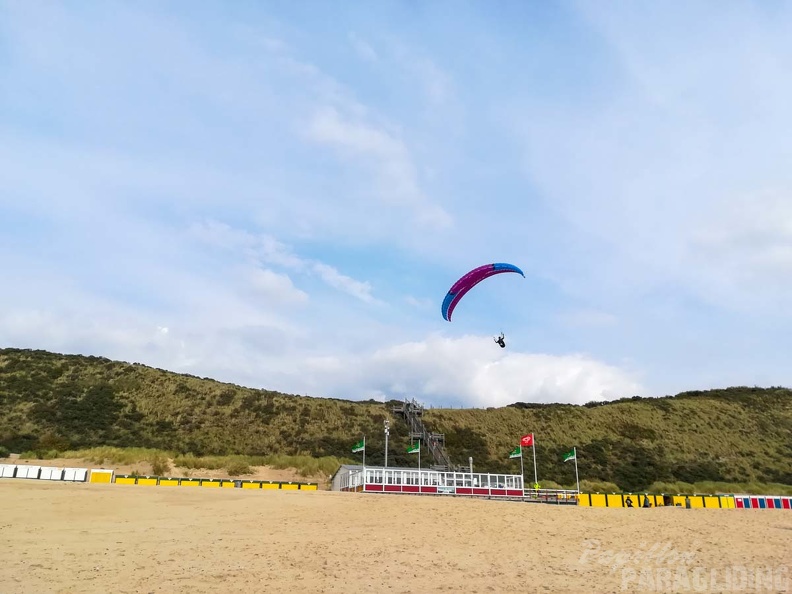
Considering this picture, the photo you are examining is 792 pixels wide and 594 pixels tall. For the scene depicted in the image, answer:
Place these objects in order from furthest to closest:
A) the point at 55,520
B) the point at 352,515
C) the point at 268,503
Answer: the point at 268,503 → the point at 352,515 → the point at 55,520

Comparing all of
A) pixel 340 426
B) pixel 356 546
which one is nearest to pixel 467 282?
pixel 356 546

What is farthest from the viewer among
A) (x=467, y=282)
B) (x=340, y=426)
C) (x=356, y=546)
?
(x=340, y=426)

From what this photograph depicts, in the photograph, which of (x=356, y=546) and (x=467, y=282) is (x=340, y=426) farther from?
(x=356, y=546)

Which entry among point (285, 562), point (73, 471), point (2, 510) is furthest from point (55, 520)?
point (73, 471)

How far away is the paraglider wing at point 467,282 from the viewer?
129 ft

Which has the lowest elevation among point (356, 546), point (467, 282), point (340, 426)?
point (356, 546)

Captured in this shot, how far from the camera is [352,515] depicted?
2589 centimetres

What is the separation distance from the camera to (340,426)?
234 ft

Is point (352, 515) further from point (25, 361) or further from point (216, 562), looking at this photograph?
point (25, 361)

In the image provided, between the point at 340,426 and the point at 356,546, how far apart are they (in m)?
53.0

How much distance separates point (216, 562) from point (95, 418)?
174 feet

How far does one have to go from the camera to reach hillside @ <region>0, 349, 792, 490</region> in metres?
60.8

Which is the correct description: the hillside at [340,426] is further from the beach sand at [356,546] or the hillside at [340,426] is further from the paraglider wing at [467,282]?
the beach sand at [356,546]

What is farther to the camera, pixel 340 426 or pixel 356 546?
pixel 340 426
